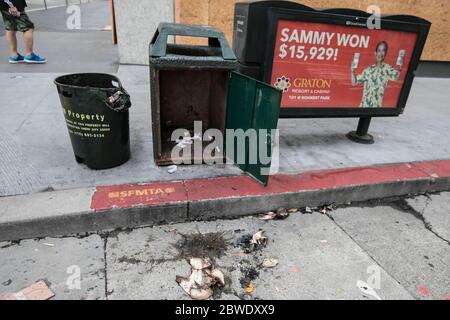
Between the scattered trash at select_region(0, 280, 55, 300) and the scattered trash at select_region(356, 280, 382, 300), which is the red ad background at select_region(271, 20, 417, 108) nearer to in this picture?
the scattered trash at select_region(356, 280, 382, 300)

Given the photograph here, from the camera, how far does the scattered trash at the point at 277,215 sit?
10.8ft

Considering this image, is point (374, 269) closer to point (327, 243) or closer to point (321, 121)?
point (327, 243)

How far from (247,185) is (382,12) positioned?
6680 mm

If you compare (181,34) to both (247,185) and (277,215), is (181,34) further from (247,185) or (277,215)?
(277,215)

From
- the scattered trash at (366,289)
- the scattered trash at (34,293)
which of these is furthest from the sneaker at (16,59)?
the scattered trash at (366,289)

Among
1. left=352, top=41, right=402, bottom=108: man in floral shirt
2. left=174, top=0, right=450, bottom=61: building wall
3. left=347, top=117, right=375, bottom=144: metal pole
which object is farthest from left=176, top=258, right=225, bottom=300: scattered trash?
left=174, top=0, right=450, bottom=61: building wall

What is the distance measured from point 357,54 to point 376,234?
2.09 metres

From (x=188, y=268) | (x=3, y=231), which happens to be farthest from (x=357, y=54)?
(x=3, y=231)

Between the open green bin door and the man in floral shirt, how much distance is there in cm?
153

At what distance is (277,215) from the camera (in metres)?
3.33

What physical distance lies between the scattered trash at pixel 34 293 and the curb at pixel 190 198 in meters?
0.59

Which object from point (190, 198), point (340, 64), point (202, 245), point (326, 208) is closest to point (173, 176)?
point (190, 198)

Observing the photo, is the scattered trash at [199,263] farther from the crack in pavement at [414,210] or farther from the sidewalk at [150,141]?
the crack in pavement at [414,210]

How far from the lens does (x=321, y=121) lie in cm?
543
